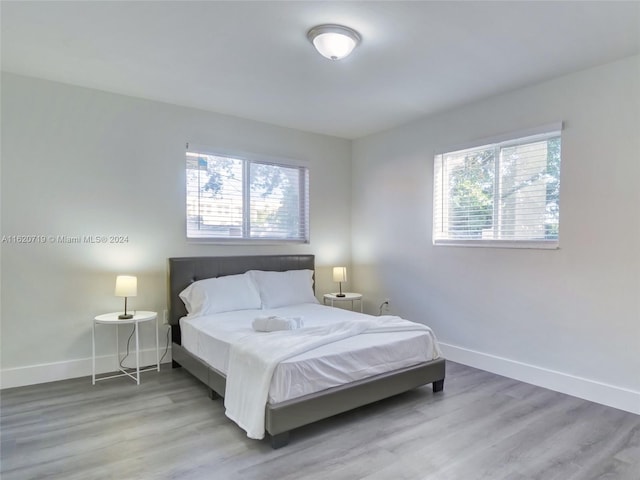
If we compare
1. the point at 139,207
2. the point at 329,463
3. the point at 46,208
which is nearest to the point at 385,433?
the point at 329,463

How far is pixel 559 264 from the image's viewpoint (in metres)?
3.29

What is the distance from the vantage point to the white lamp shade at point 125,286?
3448 mm

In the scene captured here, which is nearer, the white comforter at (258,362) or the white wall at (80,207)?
the white comforter at (258,362)

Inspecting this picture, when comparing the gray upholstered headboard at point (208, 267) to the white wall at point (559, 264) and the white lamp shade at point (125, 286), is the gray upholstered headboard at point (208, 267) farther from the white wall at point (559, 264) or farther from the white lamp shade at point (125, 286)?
the white wall at point (559, 264)

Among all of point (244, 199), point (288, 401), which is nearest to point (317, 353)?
point (288, 401)

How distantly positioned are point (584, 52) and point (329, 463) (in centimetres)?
331

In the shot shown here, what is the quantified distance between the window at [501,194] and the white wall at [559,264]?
10cm

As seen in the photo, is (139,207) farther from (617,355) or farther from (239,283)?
(617,355)

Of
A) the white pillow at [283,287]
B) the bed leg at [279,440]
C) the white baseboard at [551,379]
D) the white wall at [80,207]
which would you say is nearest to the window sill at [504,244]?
the white baseboard at [551,379]

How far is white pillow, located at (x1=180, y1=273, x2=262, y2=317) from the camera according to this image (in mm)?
3787

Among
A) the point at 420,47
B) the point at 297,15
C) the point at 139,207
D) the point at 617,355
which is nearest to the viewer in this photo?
the point at 297,15

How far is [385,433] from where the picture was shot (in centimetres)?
258

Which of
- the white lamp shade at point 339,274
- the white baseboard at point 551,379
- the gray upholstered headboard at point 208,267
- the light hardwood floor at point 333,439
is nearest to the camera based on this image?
the light hardwood floor at point 333,439

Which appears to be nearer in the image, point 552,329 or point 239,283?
point 552,329
